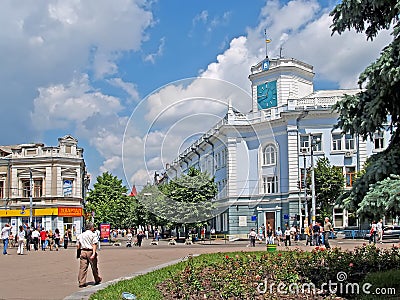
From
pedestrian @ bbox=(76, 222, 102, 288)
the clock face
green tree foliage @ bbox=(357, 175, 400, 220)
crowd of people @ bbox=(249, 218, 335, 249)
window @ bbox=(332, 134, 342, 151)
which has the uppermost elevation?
the clock face

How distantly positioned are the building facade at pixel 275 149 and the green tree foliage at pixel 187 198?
2.28 meters

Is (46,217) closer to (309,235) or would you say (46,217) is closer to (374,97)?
(309,235)

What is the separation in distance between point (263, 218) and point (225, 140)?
31.4ft

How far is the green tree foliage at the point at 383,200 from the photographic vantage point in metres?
9.43

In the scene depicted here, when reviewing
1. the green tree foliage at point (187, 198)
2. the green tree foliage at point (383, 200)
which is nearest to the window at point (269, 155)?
the green tree foliage at point (187, 198)

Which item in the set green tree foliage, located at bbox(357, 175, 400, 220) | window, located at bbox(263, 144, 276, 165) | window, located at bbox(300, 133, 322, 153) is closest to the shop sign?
window, located at bbox(263, 144, 276, 165)

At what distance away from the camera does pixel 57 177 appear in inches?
2645

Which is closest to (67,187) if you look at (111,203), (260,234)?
(111,203)

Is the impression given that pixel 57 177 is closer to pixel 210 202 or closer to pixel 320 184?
pixel 210 202

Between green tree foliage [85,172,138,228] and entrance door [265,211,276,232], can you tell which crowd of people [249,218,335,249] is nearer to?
entrance door [265,211,276,232]

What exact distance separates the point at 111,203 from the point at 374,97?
6931 cm

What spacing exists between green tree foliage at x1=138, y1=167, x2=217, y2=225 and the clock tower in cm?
1349

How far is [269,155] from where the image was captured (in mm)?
62000

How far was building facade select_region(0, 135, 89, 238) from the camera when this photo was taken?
6688cm
